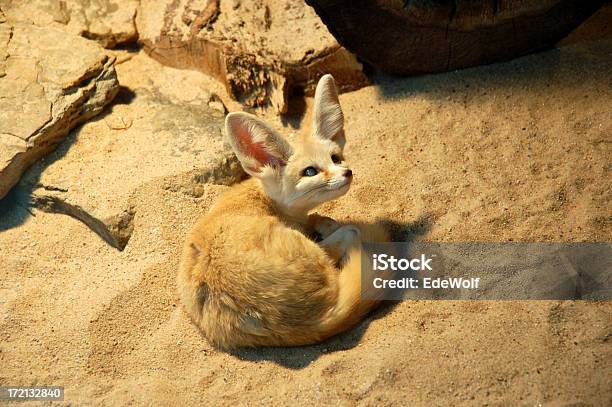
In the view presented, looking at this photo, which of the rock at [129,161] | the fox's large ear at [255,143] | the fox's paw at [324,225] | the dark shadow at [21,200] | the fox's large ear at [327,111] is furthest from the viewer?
the dark shadow at [21,200]

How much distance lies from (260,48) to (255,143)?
1.13m

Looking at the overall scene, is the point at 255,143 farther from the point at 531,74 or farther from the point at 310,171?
the point at 531,74

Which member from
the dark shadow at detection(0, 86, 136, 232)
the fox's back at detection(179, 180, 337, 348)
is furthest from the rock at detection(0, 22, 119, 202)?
the fox's back at detection(179, 180, 337, 348)

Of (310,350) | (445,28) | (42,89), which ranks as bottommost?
(310,350)

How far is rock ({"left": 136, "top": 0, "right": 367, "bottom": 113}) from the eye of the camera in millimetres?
4020

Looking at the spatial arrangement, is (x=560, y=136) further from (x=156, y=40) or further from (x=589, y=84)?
(x=156, y=40)

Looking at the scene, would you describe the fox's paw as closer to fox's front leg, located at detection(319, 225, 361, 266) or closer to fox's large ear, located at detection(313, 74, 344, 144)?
fox's front leg, located at detection(319, 225, 361, 266)

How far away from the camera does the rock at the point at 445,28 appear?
3564 mm

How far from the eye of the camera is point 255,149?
3170 millimetres

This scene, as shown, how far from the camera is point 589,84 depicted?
12.1 ft

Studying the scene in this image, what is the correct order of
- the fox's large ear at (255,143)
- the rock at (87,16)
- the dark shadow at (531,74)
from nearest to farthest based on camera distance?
the fox's large ear at (255,143), the dark shadow at (531,74), the rock at (87,16)

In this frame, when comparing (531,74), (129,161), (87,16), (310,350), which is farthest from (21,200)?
(531,74)

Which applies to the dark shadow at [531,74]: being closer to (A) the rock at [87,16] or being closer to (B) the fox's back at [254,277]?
(B) the fox's back at [254,277]

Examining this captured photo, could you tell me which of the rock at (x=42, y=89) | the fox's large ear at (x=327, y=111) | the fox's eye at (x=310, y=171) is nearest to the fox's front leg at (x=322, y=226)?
the fox's eye at (x=310, y=171)
